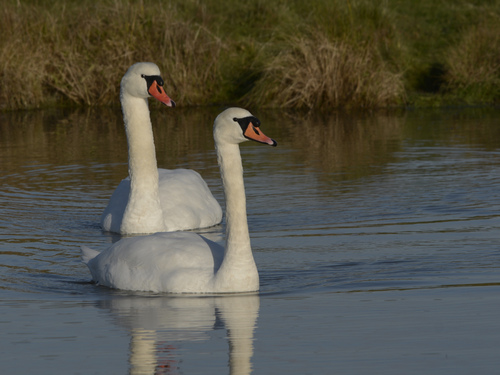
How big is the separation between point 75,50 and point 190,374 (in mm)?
18181

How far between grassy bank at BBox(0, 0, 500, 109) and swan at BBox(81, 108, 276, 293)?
45.5ft

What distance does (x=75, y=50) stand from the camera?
74.3 ft

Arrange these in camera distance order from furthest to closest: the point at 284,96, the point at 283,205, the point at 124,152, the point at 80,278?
the point at 284,96
the point at 124,152
the point at 283,205
the point at 80,278

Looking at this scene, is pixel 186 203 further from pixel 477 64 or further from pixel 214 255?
pixel 477 64

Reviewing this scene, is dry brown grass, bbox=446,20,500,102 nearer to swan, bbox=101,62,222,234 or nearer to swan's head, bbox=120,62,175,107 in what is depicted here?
swan, bbox=101,62,222,234

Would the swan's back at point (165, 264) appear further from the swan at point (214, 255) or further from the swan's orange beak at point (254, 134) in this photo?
the swan's orange beak at point (254, 134)

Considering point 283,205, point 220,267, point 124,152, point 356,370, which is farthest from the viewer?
point 124,152

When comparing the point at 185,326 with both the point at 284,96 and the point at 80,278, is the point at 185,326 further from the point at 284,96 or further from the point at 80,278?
the point at 284,96

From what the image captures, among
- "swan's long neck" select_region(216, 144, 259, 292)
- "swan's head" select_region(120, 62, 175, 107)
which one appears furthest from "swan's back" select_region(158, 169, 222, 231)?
"swan's long neck" select_region(216, 144, 259, 292)

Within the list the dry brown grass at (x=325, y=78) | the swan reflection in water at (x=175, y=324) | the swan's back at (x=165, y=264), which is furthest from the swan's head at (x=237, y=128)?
the dry brown grass at (x=325, y=78)

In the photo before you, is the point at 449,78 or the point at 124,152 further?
the point at 449,78

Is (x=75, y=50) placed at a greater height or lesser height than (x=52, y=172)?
greater

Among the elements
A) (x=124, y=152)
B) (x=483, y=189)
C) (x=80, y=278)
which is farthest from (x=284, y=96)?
(x=80, y=278)

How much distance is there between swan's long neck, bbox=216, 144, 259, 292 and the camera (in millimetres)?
7025
